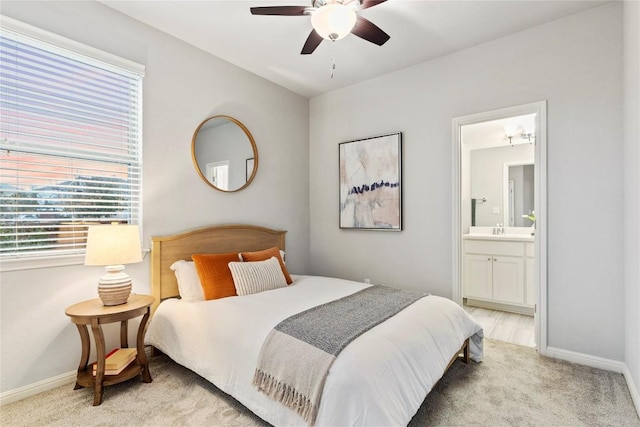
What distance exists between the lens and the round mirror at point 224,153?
316 cm

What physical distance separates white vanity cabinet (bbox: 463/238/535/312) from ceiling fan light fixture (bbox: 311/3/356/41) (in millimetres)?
3309

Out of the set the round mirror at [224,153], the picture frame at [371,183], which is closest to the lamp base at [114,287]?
the round mirror at [224,153]

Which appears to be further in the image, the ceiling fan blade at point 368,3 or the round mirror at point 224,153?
the round mirror at point 224,153

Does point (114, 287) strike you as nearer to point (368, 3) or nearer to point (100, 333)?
point (100, 333)

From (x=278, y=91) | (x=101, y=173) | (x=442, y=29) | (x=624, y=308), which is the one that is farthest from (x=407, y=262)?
(x=101, y=173)

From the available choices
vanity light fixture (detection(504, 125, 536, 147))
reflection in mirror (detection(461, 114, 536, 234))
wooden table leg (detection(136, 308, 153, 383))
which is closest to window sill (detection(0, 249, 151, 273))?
wooden table leg (detection(136, 308, 153, 383))

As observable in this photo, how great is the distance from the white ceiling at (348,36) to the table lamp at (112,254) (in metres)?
1.76

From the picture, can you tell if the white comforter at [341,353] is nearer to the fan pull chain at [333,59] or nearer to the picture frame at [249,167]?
the picture frame at [249,167]

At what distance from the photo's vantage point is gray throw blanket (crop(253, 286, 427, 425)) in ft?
5.18

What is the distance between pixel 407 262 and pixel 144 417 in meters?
2.65

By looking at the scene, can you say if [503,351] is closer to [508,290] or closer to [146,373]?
[508,290]

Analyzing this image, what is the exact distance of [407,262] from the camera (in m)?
3.53

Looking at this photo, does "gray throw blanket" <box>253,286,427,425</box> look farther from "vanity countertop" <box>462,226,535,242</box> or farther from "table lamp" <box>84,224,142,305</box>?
"vanity countertop" <box>462,226,535,242</box>

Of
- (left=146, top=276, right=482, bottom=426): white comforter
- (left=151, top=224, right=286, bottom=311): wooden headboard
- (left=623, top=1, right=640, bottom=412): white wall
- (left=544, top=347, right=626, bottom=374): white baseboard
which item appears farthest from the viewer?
(left=151, top=224, right=286, bottom=311): wooden headboard
